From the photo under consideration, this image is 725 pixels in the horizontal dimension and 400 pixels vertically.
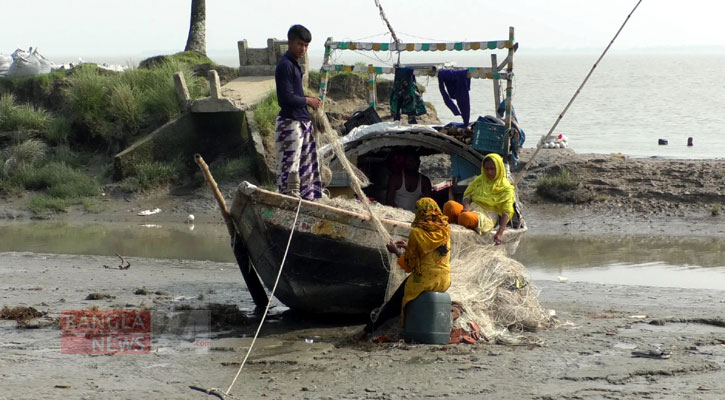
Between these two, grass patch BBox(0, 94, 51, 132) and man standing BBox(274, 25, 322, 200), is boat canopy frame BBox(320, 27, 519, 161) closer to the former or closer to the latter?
man standing BBox(274, 25, 322, 200)

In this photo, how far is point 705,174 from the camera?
15297 millimetres

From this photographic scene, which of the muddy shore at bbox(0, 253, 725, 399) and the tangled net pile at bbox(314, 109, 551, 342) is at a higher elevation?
the tangled net pile at bbox(314, 109, 551, 342)

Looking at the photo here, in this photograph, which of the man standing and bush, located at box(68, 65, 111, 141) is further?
bush, located at box(68, 65, 111, 141)

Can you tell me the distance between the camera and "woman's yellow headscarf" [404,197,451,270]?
7.25m

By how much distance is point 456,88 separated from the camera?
428 inches

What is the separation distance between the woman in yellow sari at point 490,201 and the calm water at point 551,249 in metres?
2.75

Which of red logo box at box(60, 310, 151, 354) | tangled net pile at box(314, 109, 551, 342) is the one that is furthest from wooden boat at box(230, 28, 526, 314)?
red logo box at box(60, 310, 151, 354)

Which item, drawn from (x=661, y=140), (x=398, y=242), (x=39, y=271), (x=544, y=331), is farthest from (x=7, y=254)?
(x=661, y=140)

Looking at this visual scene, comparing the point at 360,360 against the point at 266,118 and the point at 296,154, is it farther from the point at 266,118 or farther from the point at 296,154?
the point at 266,118

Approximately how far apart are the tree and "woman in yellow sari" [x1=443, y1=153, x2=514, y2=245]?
13.5 meters

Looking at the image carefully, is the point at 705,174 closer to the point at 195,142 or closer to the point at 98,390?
the point at 195,142

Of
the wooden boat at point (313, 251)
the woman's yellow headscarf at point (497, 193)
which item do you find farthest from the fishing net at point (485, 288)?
the woman's yellow headscarf at point (497, 193)

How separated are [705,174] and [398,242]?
9046mm

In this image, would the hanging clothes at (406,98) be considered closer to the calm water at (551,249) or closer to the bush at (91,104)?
the calm water at (551,249)
